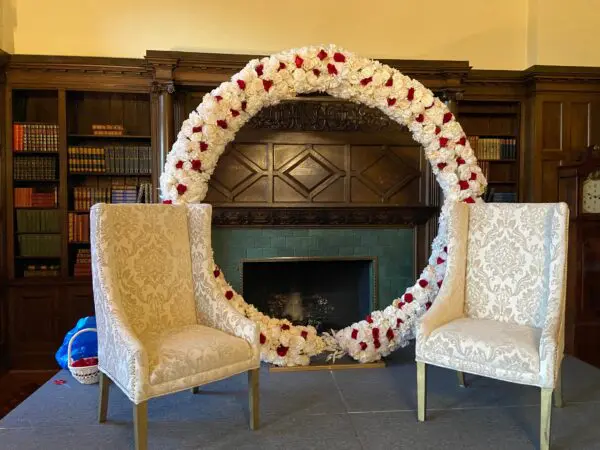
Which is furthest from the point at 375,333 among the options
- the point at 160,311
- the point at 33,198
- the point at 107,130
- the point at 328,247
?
the point at 33,198

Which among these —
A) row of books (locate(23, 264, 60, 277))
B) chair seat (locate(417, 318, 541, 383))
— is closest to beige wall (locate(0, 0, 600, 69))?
row of books (locate(23, 264, 60, 277))

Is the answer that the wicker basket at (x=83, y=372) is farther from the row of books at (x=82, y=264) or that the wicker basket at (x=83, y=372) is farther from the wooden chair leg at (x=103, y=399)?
the row of books at (x=82, y=264)

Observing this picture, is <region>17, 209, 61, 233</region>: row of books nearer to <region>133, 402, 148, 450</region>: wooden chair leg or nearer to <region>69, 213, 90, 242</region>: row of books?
<region>69, 213, 90, 242</region>: row of books

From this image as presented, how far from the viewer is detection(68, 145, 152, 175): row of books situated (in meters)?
4.33

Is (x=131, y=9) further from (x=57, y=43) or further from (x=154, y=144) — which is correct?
(x=154, y=144)

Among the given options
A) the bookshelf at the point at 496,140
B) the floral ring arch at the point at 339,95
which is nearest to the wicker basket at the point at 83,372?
the floral ring arch at the point at 339,95

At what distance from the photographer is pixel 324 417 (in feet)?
8.84

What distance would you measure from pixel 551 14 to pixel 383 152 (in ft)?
6.71

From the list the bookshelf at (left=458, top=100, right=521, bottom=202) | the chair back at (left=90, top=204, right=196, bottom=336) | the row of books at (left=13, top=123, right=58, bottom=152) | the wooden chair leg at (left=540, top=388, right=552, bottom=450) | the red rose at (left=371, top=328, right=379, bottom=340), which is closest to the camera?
the wooden chair leg at (left=540, top=388, right=552, bottom=450)

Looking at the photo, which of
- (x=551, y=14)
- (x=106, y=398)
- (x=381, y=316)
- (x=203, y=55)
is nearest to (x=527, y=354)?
(x=381, y=316)

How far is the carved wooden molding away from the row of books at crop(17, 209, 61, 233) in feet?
4.51

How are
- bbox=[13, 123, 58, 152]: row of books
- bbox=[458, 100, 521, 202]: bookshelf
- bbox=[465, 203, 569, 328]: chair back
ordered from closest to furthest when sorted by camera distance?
bbox=[465, 203, 569, 328]: chair back → bbox=[13, 123, 58, 152]: row of books → bbox=[458, 100, 521, 202]: bookshelf

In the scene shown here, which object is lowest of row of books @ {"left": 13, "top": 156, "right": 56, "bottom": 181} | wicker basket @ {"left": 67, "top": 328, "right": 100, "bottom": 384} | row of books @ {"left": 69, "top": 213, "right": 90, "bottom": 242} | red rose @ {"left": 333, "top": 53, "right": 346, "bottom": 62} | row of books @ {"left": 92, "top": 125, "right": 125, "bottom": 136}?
wicker basket @ {"left": 67, "top": 328, "right": 100, "bottom": 384}

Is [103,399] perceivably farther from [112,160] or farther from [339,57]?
[339,57]
